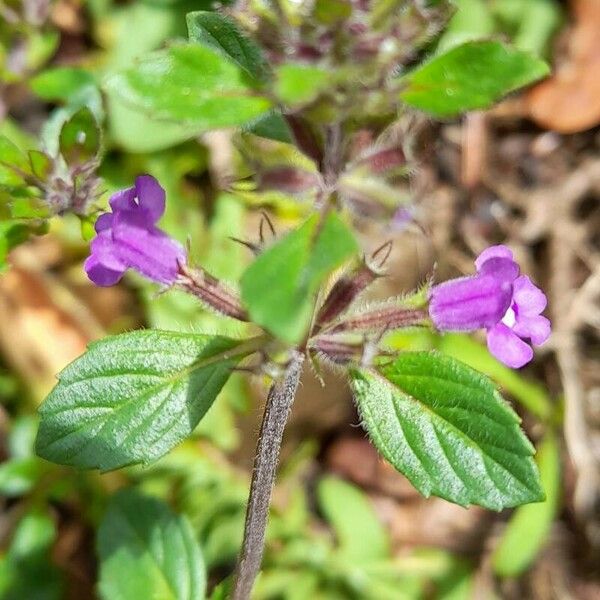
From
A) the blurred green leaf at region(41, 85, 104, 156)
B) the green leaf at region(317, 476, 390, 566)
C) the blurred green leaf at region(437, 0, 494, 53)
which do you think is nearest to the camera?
the blurred green leaf at region(41, 85, 104, 156)

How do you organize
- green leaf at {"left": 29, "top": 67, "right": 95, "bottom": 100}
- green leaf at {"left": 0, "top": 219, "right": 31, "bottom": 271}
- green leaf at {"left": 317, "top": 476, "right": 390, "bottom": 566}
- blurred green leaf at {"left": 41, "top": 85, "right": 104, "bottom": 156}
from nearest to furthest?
green leaf at {"left": 0, "top": 219, "right": 31, "bottom": 271}, blurred green leaf at {"left": 41, "top": 85, "right": 104, "bottom": 156}, green leaf at {"left": 29, "top": 67, "right": 95, "bottom": 100}, green leaf at {"left": 317, "top": 476, "right": 390, "bottom": 566}

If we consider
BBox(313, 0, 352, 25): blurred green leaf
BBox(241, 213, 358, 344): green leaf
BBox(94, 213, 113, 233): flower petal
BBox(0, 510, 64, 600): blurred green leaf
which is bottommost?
BBox(0, 510, 64, 600): blurred green leaf

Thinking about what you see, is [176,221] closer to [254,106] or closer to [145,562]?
[145,562]

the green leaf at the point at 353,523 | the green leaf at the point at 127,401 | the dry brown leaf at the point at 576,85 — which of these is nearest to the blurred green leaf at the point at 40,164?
the green leaf at the point at 127,401

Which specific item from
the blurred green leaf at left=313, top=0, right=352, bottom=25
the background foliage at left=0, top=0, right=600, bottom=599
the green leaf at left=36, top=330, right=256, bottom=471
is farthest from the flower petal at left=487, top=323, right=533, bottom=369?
the background foliage at left=0, top=0, right=600, bottom=599

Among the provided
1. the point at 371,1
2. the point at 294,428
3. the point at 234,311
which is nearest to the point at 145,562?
the point at 234,311

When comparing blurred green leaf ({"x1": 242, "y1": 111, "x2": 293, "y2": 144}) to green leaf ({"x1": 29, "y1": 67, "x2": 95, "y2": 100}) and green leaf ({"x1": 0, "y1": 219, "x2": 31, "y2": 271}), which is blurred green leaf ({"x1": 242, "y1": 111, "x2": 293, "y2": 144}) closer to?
green leaf ({"x1": 0, "y1": 219, "x2": 31, "y2": 271})
